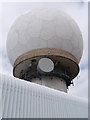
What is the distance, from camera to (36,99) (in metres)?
7.43

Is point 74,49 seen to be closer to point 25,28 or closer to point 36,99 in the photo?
point 25,28

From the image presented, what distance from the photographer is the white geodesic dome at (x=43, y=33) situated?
38.9 feet

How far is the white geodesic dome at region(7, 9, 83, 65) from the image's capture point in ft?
38.9

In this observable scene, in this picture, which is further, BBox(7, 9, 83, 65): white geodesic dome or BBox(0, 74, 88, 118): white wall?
BBox(7, 9, 83, 65): white geodesic dome

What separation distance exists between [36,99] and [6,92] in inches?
53.2

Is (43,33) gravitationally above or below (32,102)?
above

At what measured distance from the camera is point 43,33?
39.0ft

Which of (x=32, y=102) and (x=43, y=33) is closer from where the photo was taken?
(x=32, y=102)

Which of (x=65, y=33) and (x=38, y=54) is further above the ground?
(x=65, y=33)

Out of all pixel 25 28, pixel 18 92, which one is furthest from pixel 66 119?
pixel 25 28

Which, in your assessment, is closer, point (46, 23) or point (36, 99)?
point (36, 99)

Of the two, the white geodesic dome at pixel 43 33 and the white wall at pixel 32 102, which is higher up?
the white geodesic dome at pixel 43 33

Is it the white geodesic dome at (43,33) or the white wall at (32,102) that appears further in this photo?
the white geodesic dome at (43,33)

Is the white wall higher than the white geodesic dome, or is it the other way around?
the white geodesic dome
